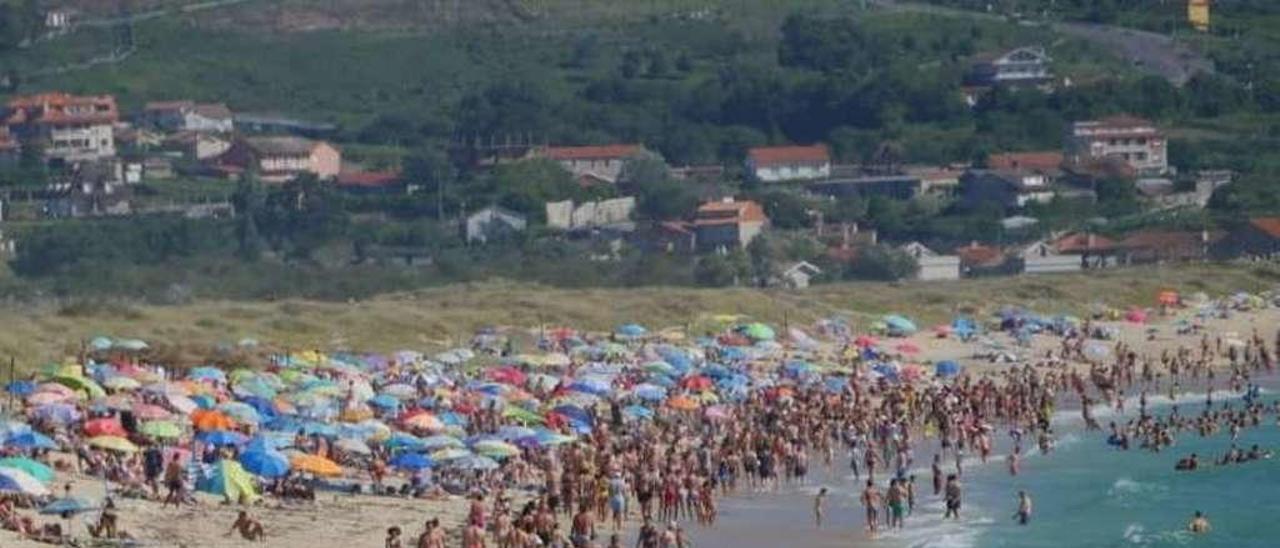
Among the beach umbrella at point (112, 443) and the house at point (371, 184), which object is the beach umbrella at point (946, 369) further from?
the house at point (371, 184)

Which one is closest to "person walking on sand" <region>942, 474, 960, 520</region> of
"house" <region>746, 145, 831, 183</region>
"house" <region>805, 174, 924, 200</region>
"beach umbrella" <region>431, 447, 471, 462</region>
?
"beach umbrella" <region>431, 447, 471, 462</region>

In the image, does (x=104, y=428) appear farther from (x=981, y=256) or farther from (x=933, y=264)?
(x=981, y=256)

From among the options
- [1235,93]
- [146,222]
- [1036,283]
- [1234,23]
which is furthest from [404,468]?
[1234,23]

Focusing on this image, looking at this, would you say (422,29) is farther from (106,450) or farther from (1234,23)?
(106,450)

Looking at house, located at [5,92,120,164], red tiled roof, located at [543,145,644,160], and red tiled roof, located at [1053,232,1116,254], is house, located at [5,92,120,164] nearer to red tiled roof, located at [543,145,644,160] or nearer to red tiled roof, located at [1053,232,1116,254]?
red tiled roof, located at [543,145,644,160]

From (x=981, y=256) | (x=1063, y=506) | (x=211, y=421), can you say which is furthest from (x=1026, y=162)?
(x=211, y=421)

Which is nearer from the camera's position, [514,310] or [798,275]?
[514,310]

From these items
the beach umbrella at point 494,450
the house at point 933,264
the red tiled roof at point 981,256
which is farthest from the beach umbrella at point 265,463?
the red tiled roof at point 981,256
